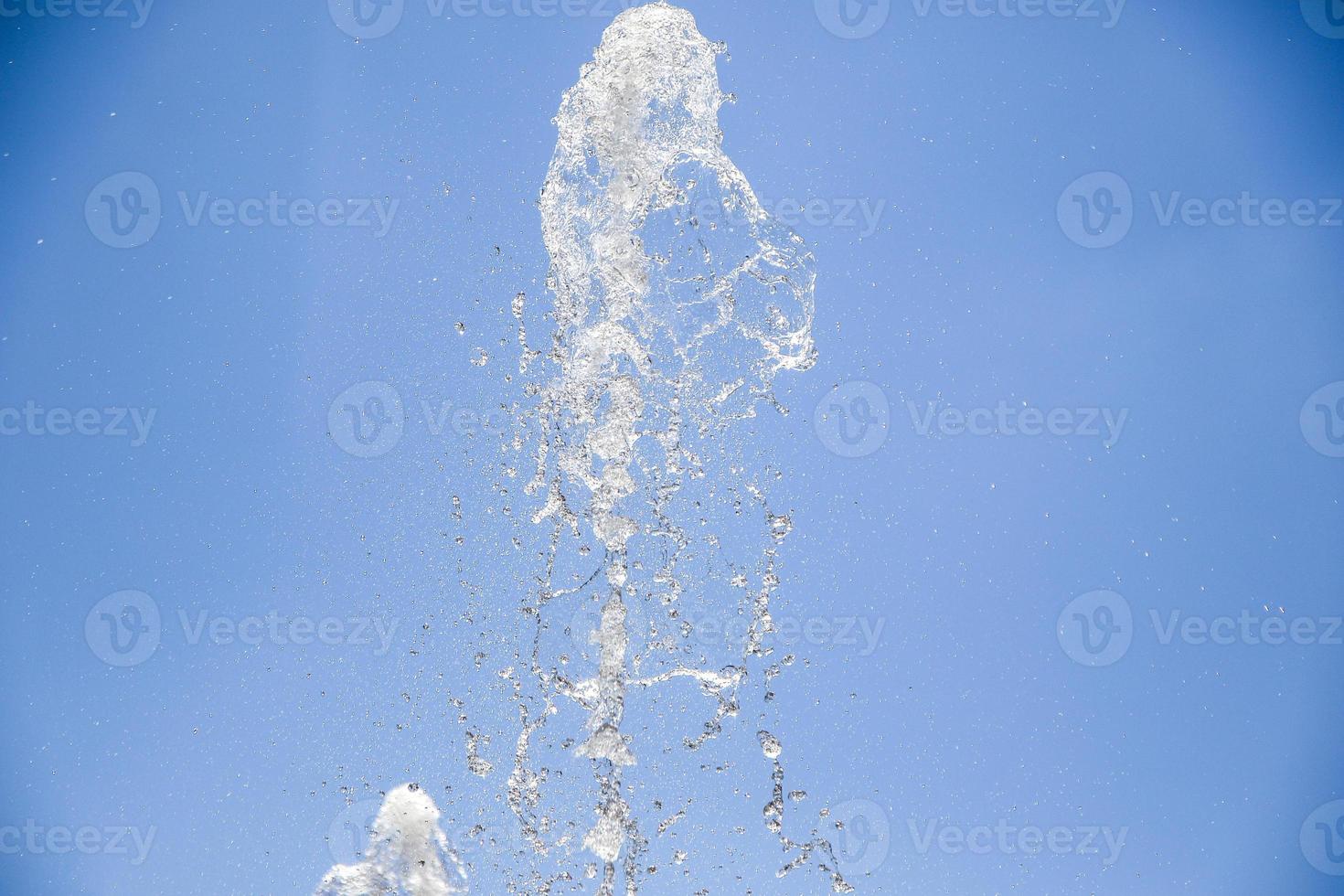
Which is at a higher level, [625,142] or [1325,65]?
[1325,65]

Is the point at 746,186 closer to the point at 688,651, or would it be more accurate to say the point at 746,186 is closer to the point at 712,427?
the point at 712,427

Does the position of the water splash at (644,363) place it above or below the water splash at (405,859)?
above

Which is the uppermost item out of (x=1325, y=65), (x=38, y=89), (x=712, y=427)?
(x=1325, y=65)

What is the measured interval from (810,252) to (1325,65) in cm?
687

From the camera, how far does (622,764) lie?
247 inches

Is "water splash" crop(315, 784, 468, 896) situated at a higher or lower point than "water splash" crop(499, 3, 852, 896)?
lower

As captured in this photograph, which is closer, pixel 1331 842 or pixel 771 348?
pixel 771 348

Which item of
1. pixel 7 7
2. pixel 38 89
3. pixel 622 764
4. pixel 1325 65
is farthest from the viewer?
pixel 1325 65

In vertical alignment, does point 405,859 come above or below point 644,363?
below

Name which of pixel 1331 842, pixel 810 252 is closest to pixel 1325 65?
pixel 810 252

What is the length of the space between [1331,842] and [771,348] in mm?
8248

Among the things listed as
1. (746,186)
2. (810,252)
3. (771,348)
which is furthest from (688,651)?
(746,186)

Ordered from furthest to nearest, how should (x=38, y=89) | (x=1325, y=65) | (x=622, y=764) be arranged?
(x=1325, y=65) < (x=38, y=89) < (x=622, y=764)

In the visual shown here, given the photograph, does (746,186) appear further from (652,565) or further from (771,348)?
(652,565)
